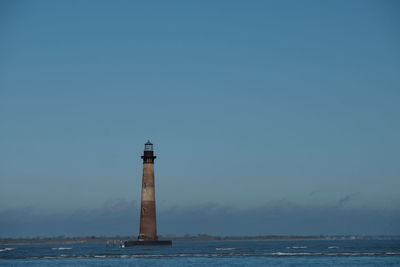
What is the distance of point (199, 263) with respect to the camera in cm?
8538

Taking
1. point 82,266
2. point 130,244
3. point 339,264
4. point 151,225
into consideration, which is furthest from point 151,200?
point 339,264

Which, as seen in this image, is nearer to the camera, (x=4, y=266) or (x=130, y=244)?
(x=4, y=266)

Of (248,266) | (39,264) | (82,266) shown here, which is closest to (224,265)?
(248,266)

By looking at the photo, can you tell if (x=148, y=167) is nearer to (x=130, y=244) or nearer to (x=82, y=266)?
(x=130, y=244)

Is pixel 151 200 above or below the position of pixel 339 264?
above

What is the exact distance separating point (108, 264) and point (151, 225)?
20.2 metres

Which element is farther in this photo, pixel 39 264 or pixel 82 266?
pixel 39 264

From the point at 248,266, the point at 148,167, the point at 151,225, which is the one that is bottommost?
the point at 248,266

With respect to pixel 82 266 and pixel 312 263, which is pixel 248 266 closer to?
pixel 312 263

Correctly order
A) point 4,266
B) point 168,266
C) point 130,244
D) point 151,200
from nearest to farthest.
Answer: point 168,266, point 4,266, point 151,200, point 130,244

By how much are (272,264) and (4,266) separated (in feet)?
102

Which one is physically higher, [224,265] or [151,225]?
[151,225]

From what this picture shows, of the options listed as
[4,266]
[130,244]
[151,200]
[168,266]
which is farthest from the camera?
[130,244]

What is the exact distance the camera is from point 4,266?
84.1 metres
